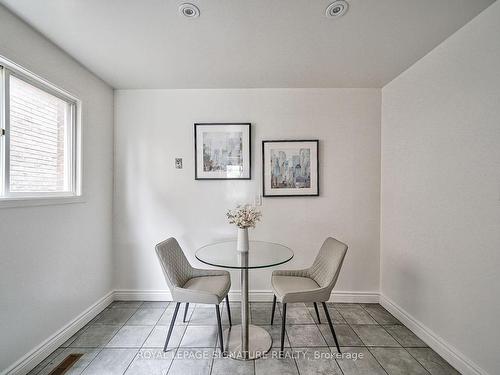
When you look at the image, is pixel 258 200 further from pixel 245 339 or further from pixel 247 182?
pixel 245 339

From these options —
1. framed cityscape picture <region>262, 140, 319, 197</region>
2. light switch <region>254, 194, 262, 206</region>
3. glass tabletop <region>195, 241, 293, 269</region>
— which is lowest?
glass tabletop <region>195, 241, 293, 269</region>

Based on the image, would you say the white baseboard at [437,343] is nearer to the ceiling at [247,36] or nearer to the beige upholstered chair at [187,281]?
the beige upholstered chair at [187,281]

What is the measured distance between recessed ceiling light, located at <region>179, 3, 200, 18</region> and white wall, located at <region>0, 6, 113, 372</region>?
118 centimetres

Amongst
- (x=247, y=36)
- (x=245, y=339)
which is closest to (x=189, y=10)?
(x=247, y=36)

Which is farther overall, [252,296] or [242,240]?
[252,296]

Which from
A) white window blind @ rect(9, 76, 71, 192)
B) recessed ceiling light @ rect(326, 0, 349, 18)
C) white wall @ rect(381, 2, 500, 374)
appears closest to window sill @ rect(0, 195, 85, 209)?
white window blind @ rect(9, 76, 71, 192)

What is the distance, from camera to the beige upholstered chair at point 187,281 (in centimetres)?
179

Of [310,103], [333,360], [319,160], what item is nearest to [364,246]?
[319,160]

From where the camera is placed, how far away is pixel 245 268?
5.58 ft

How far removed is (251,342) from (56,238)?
1861 mm

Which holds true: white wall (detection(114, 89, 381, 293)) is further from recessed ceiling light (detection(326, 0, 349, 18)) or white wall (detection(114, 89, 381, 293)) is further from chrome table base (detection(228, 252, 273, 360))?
recessed ceiling light (detection(326, 0, 349, 18))

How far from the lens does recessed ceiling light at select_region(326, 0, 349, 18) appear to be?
1.42m

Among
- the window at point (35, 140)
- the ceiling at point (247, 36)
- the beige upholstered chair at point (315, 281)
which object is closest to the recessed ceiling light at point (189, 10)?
the ceiling at point (247, 36)

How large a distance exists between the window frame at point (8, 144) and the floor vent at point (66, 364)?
1231mm
